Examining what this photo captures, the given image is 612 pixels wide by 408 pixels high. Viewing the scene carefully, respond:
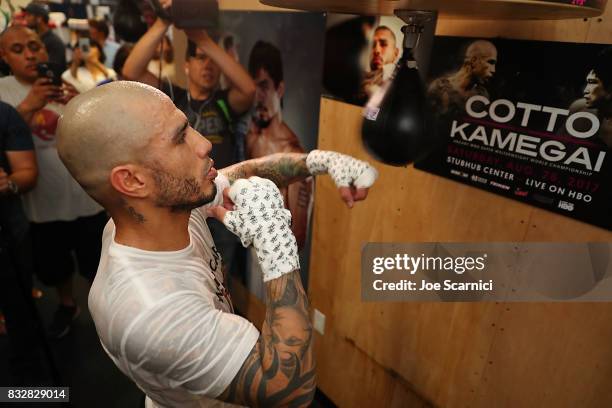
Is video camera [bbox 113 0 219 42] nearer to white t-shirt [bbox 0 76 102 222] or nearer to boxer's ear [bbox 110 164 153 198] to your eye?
white t-shirt [bbox 0 76 102 222]

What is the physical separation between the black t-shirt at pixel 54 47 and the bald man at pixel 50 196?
0.06 meters

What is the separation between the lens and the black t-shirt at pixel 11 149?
2.13 metres

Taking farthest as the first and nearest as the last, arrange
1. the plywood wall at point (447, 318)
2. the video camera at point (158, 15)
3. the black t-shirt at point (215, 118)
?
the black t-shirt at point (215, 118), the video camera at point (158, 15), the plywood wall at point (447, 318)

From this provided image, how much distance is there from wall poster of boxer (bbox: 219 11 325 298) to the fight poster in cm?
65

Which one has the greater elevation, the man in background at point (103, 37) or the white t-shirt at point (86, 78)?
the man in background at point (103, 37)

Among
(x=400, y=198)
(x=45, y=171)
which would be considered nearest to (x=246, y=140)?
(x=400, y=198)

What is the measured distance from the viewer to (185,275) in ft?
3.20

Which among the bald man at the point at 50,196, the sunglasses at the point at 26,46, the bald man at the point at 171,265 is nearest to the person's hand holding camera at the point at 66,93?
the bald man at the point at 50,196

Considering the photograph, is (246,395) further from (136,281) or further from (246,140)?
(246,140)

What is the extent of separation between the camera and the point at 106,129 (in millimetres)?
846

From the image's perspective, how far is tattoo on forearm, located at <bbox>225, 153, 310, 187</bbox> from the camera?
144cm

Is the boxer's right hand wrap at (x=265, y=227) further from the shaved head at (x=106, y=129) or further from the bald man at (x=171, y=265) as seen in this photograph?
the shaved head at (x=106, y=129)

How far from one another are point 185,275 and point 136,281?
11cm

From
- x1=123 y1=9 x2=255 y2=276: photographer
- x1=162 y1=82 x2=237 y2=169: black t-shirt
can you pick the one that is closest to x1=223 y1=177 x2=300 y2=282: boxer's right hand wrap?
x1=123 y1=9 x2=255 y2=276: photographer
